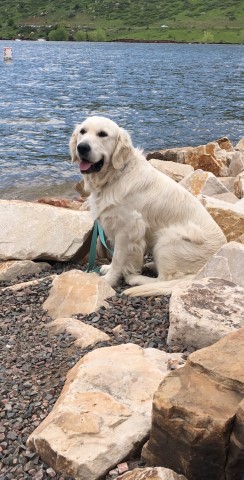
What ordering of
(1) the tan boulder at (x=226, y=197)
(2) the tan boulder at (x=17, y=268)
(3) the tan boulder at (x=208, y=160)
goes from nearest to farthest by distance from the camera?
(2) the tan boulder at (x=17, y=268) → (1) the tan boulder at (x=226, y=197) → (3) the tan boulder at (x=208, y=160)

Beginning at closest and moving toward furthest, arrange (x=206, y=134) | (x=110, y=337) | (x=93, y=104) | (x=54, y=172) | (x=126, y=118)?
(x=110, y=337)
(x=54, y=172)
(x=206, y=134)
(x=126, y=118)
(x=93, y=104)

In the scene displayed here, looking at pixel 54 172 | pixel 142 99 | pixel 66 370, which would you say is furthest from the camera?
pixel 142 99

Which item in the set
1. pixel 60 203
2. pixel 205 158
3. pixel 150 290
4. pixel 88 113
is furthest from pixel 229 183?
pixel 88 113

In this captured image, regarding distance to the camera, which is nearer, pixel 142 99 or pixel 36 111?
pixel 36 111

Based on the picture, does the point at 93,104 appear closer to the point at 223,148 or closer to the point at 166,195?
the point at 223,148

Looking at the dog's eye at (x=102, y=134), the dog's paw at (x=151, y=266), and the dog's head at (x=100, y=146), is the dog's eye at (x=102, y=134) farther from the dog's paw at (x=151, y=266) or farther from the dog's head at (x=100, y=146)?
the dog's paw at (x=151, y=266)

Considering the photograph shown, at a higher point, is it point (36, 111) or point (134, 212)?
point (134, 212)

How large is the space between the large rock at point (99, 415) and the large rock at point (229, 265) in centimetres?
155

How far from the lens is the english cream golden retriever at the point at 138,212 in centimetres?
621

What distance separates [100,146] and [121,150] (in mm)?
268

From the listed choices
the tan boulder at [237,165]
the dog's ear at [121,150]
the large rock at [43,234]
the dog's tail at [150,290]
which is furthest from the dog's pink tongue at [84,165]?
the tan boulder at [237,165]

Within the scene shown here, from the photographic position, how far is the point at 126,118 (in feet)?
76.2

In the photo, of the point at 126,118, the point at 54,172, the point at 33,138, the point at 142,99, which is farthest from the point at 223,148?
the point at 142,99

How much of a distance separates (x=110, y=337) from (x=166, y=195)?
2173 millimetres
